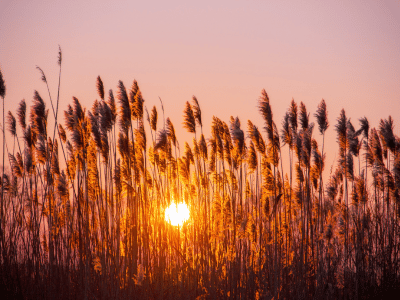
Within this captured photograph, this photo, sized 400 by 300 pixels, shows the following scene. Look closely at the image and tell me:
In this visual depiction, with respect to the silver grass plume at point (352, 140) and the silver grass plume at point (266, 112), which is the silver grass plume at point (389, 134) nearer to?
the silver grass plume at point (352, 140)

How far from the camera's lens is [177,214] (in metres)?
Result: 5.41

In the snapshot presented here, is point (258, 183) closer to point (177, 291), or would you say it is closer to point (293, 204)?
point (293, 204)

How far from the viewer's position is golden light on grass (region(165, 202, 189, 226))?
17.4ft

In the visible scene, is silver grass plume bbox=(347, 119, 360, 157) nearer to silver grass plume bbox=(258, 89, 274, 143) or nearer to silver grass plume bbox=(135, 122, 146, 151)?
silver grass plume bbox=(258, 89, 274, 143)

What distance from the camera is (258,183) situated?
17.5 feet

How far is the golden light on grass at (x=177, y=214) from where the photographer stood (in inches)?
209

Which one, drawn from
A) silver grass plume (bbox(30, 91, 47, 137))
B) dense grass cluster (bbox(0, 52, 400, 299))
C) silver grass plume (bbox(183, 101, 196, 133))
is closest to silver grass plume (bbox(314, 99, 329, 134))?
dense grass cluster (bbox(0, 52, 400, 299))

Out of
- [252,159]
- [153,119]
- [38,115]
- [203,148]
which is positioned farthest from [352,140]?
[38,115]

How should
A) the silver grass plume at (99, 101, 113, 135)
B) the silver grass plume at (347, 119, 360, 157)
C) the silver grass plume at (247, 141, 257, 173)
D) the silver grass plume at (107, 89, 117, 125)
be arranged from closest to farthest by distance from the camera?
the silver grass plume at (99, 101, 113, 135) → the silver grass plume at (107, 89, 117, 125) → the silver grass plume at (247, 141, 257, 173) → the silver grass plume at (347, 119, 360, 157)

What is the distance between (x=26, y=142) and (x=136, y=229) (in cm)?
187

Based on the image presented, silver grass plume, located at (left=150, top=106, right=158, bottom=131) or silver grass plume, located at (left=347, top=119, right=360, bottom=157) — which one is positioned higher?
silver grass plume, located at (left=150, top=106, right=158, bottom=131)

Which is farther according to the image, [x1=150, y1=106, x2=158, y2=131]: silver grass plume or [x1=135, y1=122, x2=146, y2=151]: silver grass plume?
[x1=150, y1=106, x2=158, y2=131]: silver grass plume

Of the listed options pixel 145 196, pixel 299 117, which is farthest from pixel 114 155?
pixel 299 117

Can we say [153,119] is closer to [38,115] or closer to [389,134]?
[38,115]
